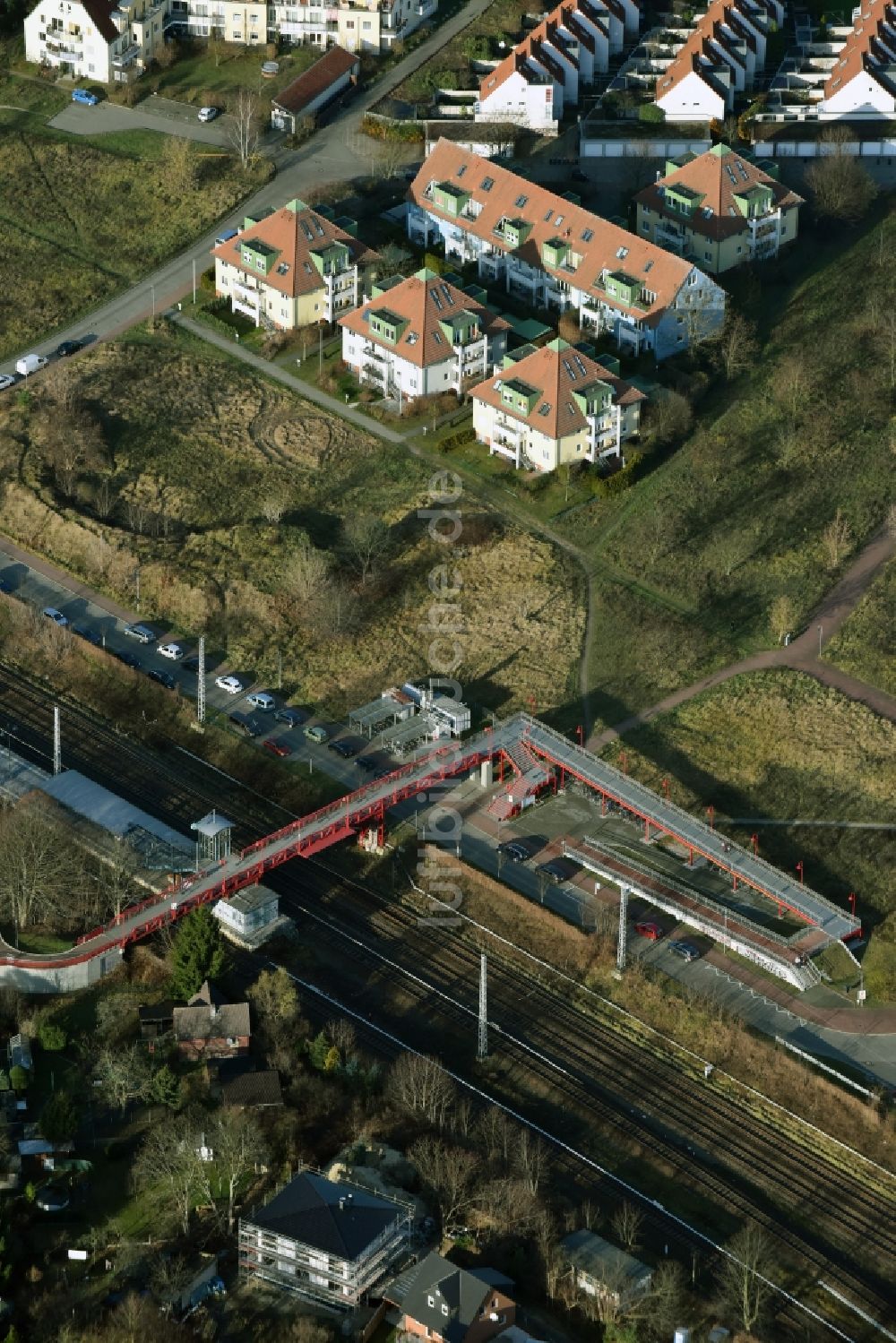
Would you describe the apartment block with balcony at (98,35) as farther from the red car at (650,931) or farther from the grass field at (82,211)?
the red car at (650,931)

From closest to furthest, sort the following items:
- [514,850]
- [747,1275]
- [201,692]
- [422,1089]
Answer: [747,1275], [422,1089], [514,850], [201,692]

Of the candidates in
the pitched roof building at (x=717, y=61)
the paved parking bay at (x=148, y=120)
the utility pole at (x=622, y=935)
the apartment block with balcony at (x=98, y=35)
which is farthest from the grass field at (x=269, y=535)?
the pitched roof building at (x=717, y=61)

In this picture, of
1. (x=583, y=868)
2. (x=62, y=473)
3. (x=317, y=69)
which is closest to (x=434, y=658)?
(x=583, y=868)

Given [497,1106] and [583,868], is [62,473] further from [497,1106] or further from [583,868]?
[497,1106]

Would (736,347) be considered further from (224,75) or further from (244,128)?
(224,75)

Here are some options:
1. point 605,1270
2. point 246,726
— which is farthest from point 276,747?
point 605,1270

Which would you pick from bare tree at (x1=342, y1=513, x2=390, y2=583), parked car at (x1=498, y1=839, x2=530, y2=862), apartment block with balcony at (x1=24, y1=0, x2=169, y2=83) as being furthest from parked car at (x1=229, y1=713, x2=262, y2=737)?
apartment block with balcony at (x1=24, y1=0, x2=169, y2=83)

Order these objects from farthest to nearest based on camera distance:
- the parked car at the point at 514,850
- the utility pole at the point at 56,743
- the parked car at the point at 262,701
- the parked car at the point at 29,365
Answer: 1. the parked car at the point at 29,365
2. the parked car at the point at 262,701
3. the utility pole at the point at 56,743
4. the parked car at the point at 514,850
